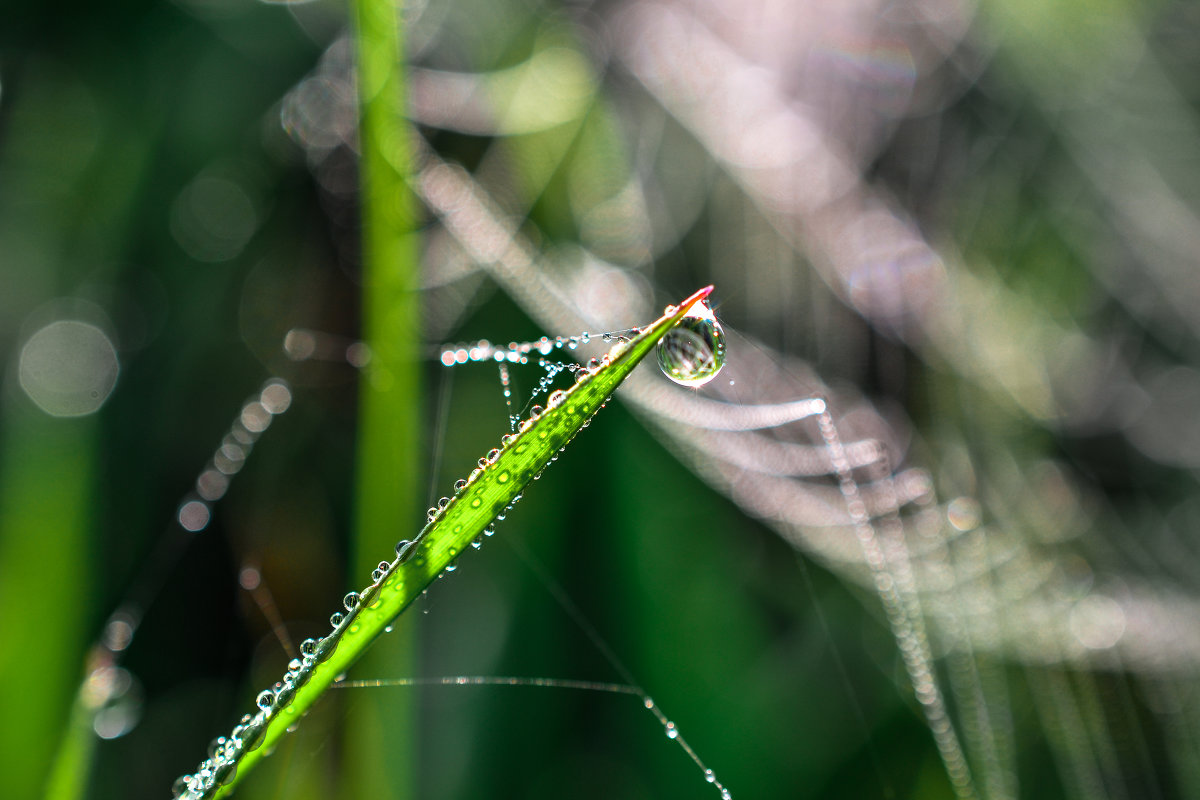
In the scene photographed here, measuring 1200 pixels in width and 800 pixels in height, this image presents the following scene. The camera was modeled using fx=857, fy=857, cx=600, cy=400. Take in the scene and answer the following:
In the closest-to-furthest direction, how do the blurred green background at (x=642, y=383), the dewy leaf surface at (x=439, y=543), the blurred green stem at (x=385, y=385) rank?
1. the dewy leaf surface at (x=439, y=543)
2. the blurred green stem at (x=385, y=385)
3. the blurred green background at (x=642, y=383)

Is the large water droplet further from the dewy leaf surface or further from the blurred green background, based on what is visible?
the blurred green background

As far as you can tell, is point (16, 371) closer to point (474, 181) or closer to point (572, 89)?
point (474, 181)

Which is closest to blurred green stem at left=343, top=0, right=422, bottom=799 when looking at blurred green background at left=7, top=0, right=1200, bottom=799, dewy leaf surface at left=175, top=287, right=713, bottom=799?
blurred green background at left=7, top=0, right=1200, bottom=799

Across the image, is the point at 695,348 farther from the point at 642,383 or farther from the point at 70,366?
the point at 70,366

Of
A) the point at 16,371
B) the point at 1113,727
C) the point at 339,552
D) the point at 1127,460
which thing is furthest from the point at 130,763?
the point at 1127,460

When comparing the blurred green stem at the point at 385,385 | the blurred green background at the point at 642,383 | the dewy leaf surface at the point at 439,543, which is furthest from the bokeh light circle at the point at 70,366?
the dewy leaf surface at the point at 439,543

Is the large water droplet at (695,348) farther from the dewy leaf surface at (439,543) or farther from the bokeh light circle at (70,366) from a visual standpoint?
the bokeh light circle at (70,366)
